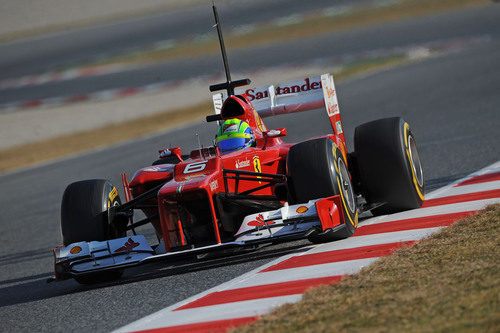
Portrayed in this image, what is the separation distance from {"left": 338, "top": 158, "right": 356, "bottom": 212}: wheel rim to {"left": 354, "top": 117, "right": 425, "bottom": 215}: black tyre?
1.30 feet

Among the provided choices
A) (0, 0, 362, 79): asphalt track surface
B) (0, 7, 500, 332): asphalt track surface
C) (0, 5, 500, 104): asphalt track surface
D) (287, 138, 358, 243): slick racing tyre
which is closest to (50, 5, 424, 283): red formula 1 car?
(287, 138, 358, 243): slick racing tyre

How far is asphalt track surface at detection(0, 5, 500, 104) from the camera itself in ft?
94.0

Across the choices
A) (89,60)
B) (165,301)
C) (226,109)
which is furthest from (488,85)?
(89,60)

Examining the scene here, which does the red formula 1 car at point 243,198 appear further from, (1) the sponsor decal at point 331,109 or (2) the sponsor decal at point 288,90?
(2) the sponsor decal at point 288,90

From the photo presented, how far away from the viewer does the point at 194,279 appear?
23.4 ft

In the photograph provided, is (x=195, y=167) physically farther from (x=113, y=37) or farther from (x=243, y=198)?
(x=113, y=37)

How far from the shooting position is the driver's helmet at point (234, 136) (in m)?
8.46

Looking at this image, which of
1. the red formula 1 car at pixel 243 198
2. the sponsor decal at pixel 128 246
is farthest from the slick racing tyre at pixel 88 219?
the sponsor decal at pixel 128 246

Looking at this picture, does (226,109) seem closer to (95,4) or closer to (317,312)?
(317,312)

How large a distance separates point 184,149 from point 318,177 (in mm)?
11103

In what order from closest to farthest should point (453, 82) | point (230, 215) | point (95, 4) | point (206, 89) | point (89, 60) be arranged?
point (230, 215)
point (453, 82)
point (206, 89)
point (89, 60)
point (95, 4)

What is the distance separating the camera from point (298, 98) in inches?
376

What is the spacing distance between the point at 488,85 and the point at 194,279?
13.9 meters

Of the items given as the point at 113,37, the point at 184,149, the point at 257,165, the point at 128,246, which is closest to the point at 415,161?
the point at 257,165
